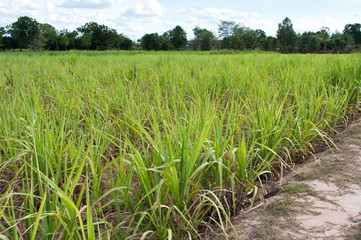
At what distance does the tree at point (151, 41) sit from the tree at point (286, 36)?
2302 centimetres

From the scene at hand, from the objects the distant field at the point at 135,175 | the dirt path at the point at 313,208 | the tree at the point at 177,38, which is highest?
the tree at the point at 177,38

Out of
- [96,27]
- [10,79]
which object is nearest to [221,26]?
[96,27]

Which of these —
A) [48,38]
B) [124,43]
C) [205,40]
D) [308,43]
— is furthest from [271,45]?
[48,38]

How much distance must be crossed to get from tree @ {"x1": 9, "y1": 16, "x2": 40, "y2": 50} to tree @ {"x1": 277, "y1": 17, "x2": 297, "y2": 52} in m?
42.8

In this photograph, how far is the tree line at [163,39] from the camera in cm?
4360

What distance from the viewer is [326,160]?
1.79m

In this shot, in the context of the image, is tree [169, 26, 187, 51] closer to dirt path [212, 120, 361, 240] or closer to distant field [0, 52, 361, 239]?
distant field [0, 52, 361, 239]

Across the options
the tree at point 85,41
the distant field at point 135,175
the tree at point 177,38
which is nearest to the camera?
the distant field at point 135,175

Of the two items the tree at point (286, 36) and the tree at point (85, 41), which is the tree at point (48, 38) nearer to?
the tree at point (85, 41)

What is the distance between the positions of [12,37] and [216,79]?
5516 centimetres

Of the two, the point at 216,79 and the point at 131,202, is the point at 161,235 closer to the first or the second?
the point at 131,202

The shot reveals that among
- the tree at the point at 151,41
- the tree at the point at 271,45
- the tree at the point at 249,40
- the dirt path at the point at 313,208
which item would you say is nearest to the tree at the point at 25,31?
the tree at the point at 151,41

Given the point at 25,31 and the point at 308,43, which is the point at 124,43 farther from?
the point at 308,43

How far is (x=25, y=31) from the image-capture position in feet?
150
